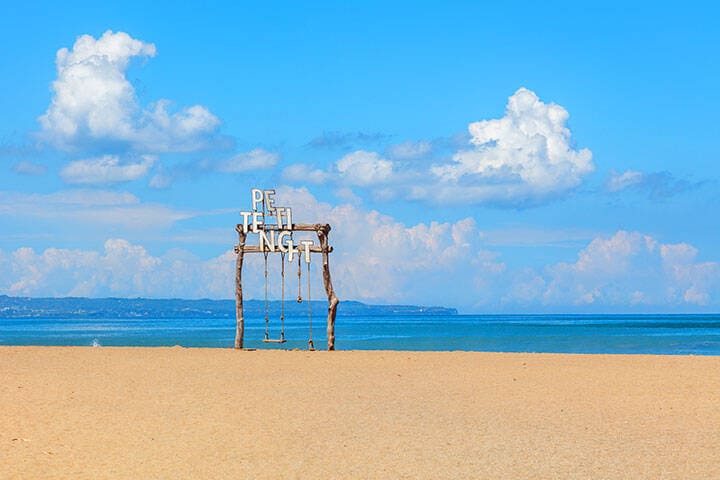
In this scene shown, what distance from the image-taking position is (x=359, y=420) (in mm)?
13398

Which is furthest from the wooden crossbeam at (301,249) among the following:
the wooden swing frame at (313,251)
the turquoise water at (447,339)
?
the turquoise water at (447,339)

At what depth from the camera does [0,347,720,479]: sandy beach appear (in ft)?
33.5

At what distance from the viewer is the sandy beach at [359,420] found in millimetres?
10219

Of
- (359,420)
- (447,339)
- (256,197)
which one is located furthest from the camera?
(447,339)

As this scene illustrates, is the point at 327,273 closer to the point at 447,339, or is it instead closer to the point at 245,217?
the point at 245,217

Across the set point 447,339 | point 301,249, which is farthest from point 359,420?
point 447,339

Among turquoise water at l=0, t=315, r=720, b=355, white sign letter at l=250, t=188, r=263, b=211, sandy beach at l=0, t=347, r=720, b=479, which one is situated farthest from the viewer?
turquoise water at l=0, t=315, r=720, b=355

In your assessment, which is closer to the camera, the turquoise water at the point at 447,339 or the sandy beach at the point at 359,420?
the sandy beach at the point at 359,420

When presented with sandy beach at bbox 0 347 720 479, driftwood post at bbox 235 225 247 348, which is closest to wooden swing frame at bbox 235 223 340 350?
driftwood post at bbox 235 225 247 348

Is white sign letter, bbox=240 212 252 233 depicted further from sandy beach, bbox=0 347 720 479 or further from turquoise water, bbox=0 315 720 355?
turquoise water, bbox=0 315 720 355

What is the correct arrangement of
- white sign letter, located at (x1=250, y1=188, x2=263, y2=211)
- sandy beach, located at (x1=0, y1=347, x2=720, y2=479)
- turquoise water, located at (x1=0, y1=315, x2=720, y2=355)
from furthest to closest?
turquoise water, located at (x1=0, y1=315, x2=720, y2=355) → white sign letter, located at (x1=250, y1=188, x2=263, y2=211) → sandy beach, located at (x1=0, y1=347, x2=720, y2=479)

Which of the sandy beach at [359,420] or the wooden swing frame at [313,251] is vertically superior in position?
the wooden swing frame at [313,251]

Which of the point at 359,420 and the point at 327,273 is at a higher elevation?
the point at 327,273

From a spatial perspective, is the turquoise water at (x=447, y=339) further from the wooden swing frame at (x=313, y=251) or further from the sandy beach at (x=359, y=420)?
the sandy beach at (x=359, y=420)
